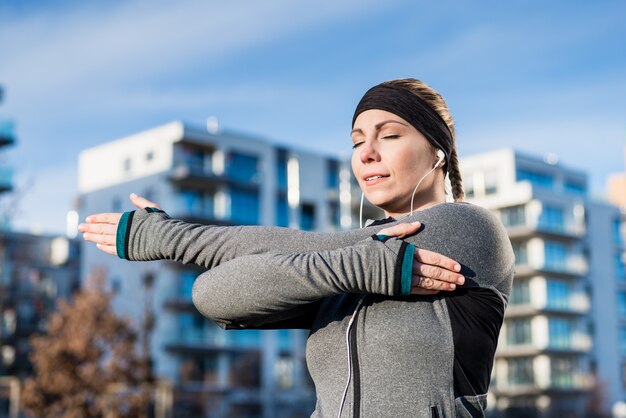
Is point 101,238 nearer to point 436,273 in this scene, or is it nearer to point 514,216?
point 436,273

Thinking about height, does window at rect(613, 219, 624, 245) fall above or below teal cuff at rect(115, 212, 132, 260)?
above

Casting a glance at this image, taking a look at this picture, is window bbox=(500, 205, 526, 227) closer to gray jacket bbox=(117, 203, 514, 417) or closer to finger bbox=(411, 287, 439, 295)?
gray jacket bbox=(117, 203, 514, 417)

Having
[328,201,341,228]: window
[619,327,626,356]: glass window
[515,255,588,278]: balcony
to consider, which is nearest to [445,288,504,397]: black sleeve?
[328,201,341,228]: window

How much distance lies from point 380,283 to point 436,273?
5.0 inches

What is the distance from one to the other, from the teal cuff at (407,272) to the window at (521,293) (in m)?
53.1

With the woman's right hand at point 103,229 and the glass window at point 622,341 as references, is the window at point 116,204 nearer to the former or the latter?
the glass window at point 622,341

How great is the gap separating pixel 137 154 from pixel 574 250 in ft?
87.1

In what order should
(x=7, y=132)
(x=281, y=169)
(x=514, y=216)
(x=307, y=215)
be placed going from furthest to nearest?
(x=514, y=216), (x=307, y=215), (x=281, y=169), (x=7, y=132)

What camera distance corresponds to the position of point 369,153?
91.4 inches

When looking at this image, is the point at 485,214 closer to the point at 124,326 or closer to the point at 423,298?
the point at 423,298

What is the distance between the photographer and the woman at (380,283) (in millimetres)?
1983

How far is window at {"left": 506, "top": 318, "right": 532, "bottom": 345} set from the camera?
5381 cm

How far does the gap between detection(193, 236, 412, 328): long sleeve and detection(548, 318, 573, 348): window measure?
5328cm

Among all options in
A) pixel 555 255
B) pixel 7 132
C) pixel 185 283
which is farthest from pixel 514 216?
pixel 7 132
